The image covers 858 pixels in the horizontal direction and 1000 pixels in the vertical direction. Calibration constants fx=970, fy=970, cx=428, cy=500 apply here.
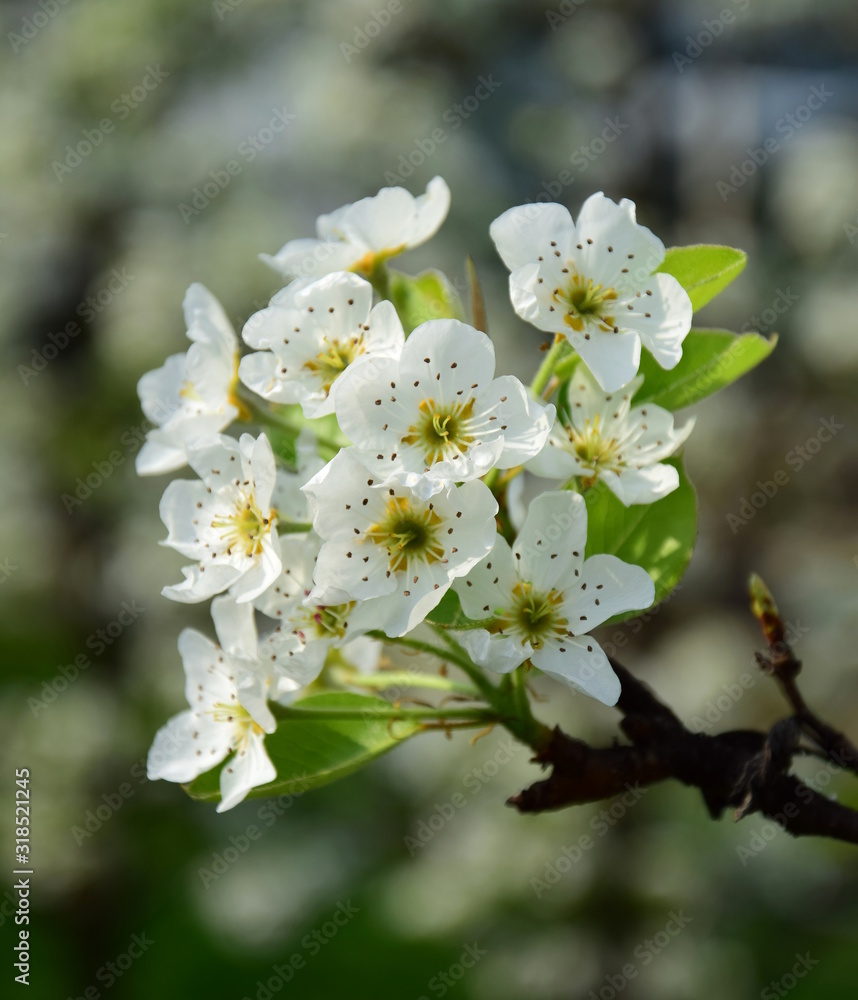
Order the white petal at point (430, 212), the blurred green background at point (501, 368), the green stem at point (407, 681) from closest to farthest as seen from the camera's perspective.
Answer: the green stem at point (407, 681)
the white petal at point (430, 212)
the blurred green background at point (501, 368)

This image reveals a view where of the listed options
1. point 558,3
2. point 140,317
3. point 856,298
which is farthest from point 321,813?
point 558,3

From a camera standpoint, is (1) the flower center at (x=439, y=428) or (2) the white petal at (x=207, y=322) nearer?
(1) the flower center at (x=439, y=428)

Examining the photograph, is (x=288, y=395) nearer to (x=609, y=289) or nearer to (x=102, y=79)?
(x=609, y=289)

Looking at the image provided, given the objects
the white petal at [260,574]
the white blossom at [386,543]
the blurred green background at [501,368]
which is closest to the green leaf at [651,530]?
the white blossom at [386,543]

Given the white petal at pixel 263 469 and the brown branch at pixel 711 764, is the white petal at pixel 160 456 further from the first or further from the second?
the brown branch at pixel 711 764

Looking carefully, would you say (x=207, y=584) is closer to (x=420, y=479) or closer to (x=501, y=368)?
(x=420, y=479)

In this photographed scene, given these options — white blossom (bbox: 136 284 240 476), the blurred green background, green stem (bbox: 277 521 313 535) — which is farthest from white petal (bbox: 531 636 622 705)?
the blurred green background

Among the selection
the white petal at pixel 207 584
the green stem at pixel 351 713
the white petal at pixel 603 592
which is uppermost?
the white petal at pixel 207 584

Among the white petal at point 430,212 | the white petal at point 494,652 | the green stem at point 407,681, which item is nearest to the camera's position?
the white petal at point 494,652
